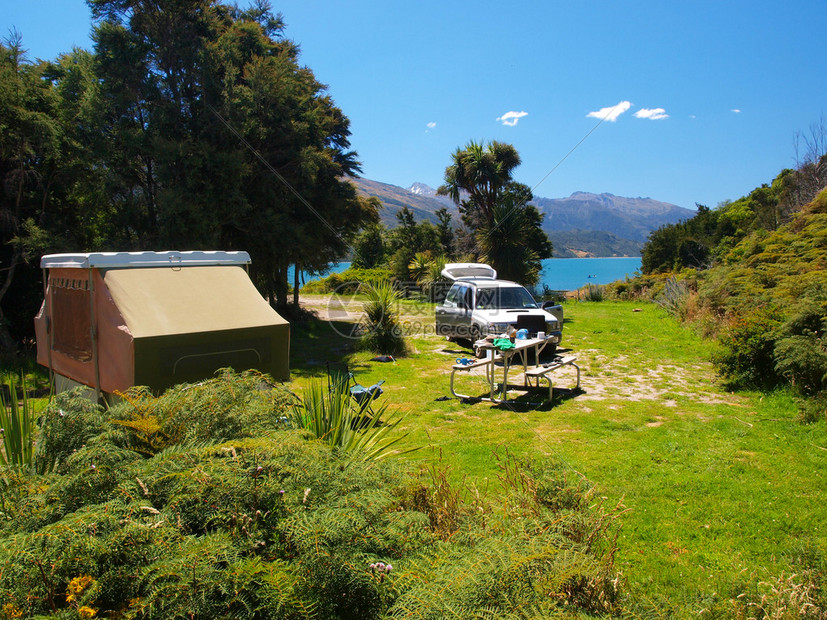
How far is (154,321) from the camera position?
18.6 feet

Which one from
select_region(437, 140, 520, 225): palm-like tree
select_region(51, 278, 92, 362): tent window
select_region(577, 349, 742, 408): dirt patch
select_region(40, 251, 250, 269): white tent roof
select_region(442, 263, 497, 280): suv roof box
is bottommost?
select_region(577, 349, 742, 408): dirt patch

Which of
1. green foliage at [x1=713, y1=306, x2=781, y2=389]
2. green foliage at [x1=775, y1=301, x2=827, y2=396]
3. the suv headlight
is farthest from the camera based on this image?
the suv headlight

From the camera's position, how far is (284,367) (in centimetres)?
651

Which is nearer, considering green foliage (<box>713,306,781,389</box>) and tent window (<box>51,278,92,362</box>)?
tent window (<box>51,278,92,362</box>)

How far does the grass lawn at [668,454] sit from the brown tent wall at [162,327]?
1.91 meters

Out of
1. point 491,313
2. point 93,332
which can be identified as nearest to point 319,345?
point 491,313

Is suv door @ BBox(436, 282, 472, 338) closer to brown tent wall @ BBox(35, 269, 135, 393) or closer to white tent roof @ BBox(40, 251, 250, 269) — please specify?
white tent roof @ BBox(40, 251, 250, 269)

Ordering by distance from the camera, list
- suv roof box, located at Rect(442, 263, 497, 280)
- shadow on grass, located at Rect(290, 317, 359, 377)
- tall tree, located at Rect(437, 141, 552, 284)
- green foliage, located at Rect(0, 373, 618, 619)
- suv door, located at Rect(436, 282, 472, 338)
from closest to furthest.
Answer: green foliage, located at Rect(0, 373, 618, 619) < shadow on grass, located at Rect(290, 317, 359, 377) < suv door, located at Rect(436, 282, 472, 338) < suv roof box, located at Rect(442, 263, 497, 280) < tall tree, located at Rect(437, 141, 552, 284)

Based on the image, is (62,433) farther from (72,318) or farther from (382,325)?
(382,325)

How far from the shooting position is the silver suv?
10.8 metres

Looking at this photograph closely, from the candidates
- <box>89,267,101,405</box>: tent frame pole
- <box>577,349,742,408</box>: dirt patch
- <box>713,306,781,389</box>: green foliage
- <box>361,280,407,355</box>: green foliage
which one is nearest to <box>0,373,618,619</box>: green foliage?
<box>89,267,101,405</box>: tent frame pole

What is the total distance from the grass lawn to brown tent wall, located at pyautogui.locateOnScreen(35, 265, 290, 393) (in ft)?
6.28

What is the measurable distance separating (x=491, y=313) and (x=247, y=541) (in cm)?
1006

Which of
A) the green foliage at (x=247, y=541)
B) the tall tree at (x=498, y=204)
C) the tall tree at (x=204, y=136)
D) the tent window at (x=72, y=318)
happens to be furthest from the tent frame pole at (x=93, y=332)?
the tall tree at (x=498, y=204)
